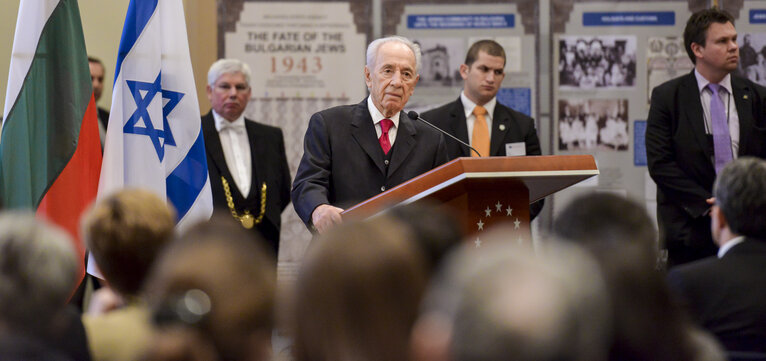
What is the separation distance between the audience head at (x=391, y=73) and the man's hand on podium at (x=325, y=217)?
28.9 inches

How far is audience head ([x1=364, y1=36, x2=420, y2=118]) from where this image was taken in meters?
4.41

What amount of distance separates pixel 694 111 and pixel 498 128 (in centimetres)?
123

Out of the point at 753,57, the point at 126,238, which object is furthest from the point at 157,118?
the point at 753,57

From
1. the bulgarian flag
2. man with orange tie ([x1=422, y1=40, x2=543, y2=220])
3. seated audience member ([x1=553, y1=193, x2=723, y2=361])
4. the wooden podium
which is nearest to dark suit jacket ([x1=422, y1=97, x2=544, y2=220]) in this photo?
man with orange tie ([x1=422, y1=40, x2=543, y2=220])

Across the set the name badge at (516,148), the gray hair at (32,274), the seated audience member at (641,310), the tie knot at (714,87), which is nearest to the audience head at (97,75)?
the name badge at (516,148)

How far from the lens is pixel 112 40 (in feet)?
24.0

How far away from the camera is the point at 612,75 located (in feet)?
24.1

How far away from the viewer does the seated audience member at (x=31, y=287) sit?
5.39ft

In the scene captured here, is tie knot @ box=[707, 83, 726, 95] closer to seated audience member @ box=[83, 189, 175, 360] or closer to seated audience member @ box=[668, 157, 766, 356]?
seated audience member @ box=[668, 157, 766, 356]

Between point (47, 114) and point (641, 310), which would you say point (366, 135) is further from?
point (641, 310)

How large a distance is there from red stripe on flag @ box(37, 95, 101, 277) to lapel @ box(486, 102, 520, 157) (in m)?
2.58

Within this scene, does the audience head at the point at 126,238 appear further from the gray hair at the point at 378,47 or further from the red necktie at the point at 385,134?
the gray hair at the point at 378,47

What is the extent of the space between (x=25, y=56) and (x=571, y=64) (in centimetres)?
427

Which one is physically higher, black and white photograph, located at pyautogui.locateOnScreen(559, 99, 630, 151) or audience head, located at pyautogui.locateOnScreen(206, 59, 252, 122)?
audience head, located at pyautogui.locateOnScreen(206, 59, 252, 122)
